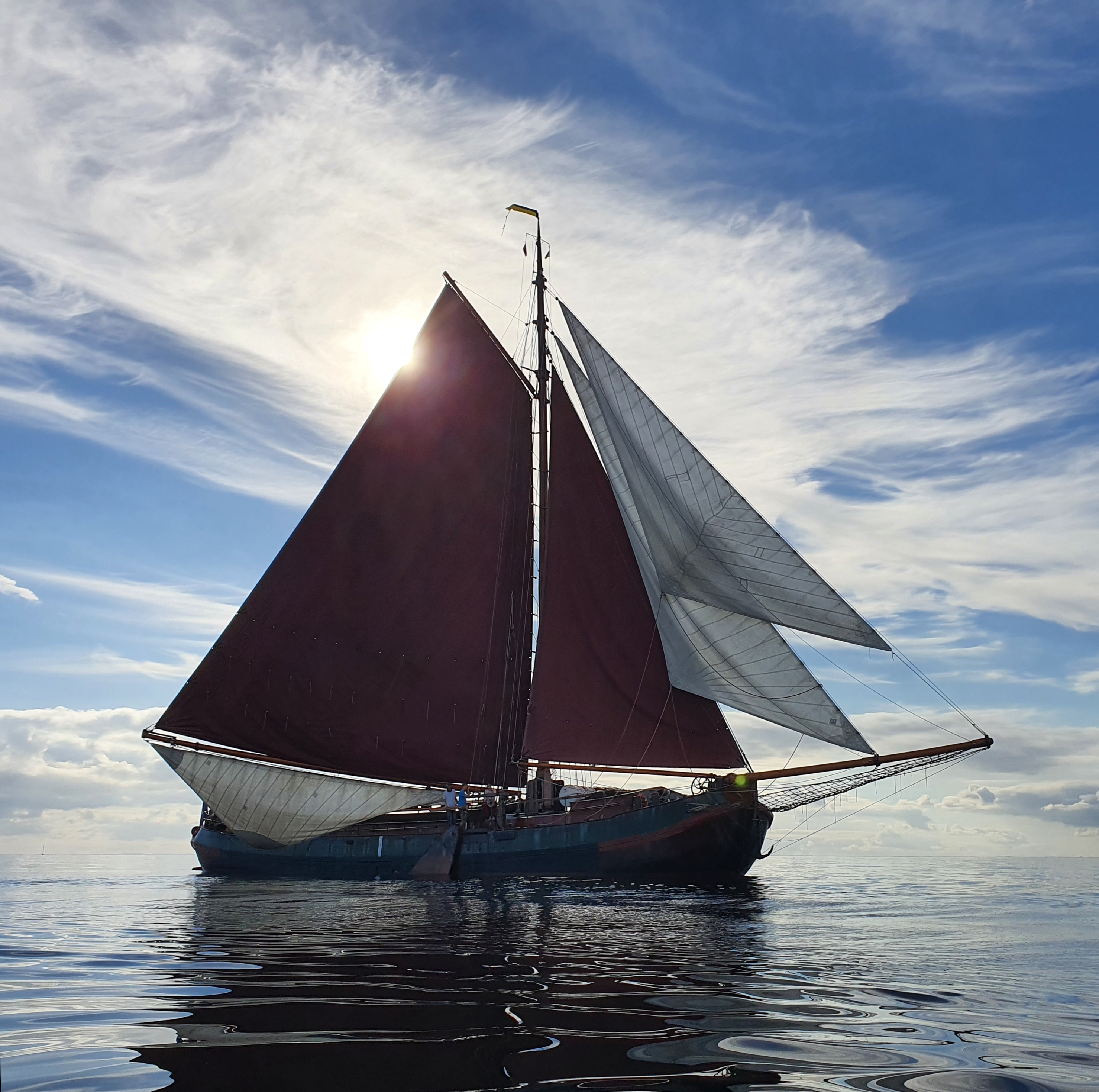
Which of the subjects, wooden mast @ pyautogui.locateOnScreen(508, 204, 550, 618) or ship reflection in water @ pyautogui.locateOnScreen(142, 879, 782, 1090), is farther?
wooden mast @ pyautogui.locateOnScreen(508, 204, 550, 618)

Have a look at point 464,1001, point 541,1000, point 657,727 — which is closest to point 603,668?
point 657,727

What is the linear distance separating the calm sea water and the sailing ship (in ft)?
31.7

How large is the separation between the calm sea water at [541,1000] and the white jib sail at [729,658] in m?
7.81

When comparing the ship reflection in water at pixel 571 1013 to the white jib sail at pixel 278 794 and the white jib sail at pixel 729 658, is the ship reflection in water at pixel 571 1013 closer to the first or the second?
the white jib sail at pixel 729 658

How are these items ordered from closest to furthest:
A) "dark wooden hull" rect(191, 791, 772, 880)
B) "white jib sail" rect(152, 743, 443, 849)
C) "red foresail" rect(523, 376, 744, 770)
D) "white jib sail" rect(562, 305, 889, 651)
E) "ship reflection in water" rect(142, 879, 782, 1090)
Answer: "ship reflection in water" rect(142, 879, 782, 1090), "white jib sail" rect(562, 305, 889, 651), "dark wooden hull" rect(191, 791, 772, 880), "red foresail" rect(523, 376, 744, 770), "white jib sail" rect(152, 743, 443, 849)

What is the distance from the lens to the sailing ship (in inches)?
1183

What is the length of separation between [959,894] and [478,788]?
61.6 feet

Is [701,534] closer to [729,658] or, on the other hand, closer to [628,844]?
[729,658]

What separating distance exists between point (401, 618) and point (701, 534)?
479 inches

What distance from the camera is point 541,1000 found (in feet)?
27.7

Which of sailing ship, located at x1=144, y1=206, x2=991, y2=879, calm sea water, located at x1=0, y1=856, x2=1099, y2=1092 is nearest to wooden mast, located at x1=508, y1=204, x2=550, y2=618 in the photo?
sailing ship, located at x1=144, y1=206, x2=991, y2=879

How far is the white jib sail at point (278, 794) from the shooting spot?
3397cm

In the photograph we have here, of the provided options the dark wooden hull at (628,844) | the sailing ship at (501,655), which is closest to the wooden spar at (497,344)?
the sailing ship at (501,655)

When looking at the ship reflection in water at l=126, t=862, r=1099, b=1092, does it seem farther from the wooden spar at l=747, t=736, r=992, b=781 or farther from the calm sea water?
the wooden spar at l=747, t=736, r=992, b=781
